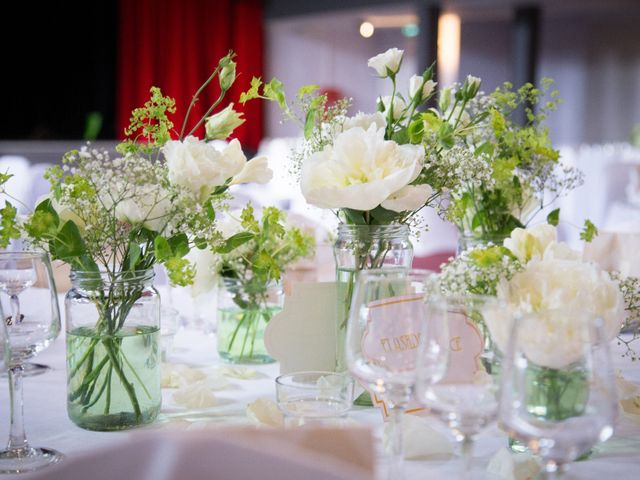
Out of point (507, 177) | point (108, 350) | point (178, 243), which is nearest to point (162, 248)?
point (178, 243)

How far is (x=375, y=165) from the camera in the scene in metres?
1.14

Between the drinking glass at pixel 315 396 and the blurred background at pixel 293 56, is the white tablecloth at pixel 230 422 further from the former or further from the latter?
the blurred background at pixel 293 56

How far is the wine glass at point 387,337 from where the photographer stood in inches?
34.9

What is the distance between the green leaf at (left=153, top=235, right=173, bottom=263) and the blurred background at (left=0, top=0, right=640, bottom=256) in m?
5.35

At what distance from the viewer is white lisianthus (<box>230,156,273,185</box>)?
119 cm

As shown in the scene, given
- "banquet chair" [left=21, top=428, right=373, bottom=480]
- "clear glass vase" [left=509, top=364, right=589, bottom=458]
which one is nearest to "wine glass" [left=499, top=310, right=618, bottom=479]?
"clear glass vase" [left=509, top=364, right=589, bottom=458]

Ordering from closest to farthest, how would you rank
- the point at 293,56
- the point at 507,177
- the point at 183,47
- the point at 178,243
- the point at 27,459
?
the point at 27,459, the point at 178,243, the point at 507,177, the point at 183,47, the point at 293,56

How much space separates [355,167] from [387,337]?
1.03ft

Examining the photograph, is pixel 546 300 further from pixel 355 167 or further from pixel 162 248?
pixel 162 248

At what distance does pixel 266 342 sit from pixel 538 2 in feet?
30.2

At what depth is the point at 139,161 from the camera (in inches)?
43.3

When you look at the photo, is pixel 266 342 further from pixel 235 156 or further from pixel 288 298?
pixel 235 156

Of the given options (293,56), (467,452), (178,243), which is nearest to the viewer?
(467,452)

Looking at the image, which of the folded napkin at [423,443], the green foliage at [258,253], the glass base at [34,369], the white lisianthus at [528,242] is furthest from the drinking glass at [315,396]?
the glass base at [34,369]
